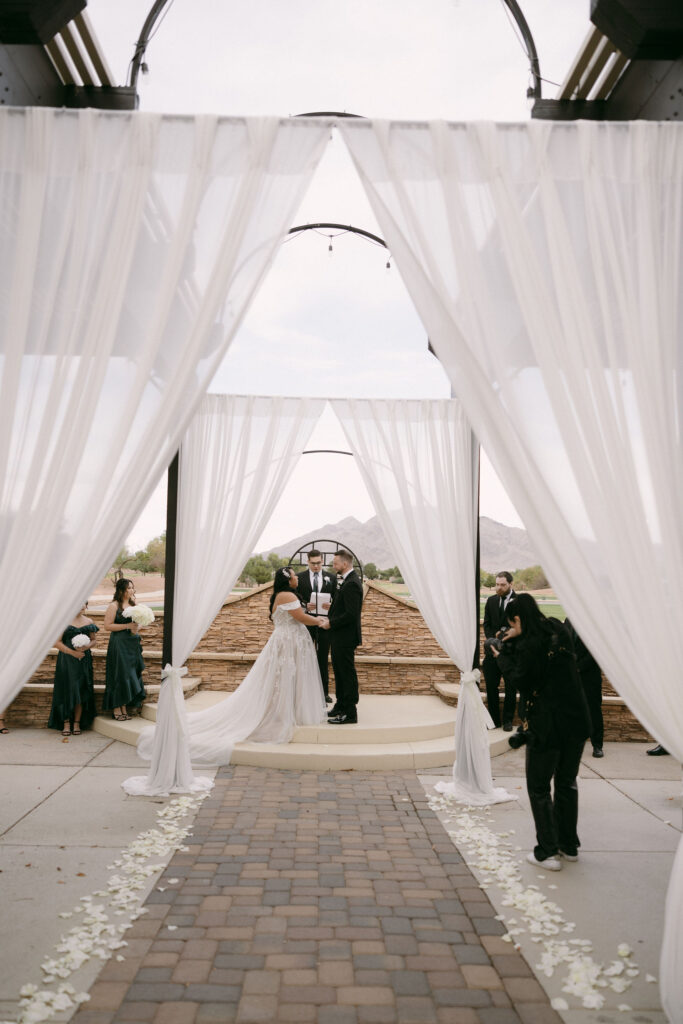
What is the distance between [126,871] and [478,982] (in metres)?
1.96

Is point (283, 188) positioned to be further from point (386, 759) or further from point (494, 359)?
point (386, 759)

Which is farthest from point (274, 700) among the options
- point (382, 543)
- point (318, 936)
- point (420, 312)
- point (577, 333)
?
point (382, 543)

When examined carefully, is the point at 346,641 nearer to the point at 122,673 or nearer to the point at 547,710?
the point at 122,673

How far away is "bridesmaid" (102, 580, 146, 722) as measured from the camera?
6.95 meters

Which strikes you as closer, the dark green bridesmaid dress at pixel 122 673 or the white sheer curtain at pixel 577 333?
the white sheer curtain at pixel 577 333

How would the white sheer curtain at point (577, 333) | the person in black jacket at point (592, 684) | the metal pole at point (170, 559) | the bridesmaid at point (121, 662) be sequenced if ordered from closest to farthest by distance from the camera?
the white sheer curtain at point (577, 333), the metal pole at point (170, 559), the person in black jacket at point (592, 684), the bridesmaid at point (121, 662)

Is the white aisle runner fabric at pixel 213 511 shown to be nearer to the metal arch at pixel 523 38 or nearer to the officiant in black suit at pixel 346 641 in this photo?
the officiant in black suit at pixel 346 641

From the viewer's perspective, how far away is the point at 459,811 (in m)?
4.82

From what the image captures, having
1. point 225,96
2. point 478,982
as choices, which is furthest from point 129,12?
point 478,982

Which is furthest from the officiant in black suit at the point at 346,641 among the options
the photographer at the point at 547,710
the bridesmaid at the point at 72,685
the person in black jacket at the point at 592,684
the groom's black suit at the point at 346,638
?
the photographer at the point at 547,710

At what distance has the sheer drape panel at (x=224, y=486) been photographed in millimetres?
5516

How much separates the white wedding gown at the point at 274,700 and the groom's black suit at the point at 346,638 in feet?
0.69

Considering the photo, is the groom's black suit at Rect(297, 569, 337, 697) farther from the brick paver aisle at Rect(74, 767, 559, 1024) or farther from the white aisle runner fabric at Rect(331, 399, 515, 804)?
the brick paver aisle at Rect(74, 767, 559, 1024)

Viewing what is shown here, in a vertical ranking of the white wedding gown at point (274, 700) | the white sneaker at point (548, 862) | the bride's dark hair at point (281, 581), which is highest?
the bride's dark hair at point (281, 581)
